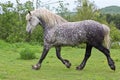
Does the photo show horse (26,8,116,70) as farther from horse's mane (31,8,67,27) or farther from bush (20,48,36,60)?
bush (20,48,36,60)

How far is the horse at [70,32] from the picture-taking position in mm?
9820

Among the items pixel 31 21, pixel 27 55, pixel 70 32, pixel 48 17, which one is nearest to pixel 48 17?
pixel 48 17

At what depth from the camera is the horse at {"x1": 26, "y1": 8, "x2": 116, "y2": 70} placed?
9820mm

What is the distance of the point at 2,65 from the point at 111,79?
3727 millimetres

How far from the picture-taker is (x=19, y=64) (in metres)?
11.6

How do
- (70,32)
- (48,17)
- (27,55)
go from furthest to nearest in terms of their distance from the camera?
(27,55)
(48,17)
(70,32)

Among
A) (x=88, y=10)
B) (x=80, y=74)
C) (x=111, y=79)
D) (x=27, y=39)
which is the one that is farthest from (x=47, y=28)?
(x=88, y=10)

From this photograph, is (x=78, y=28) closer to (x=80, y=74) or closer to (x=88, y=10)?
(x=80, y=74)

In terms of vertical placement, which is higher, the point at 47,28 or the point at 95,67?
the point at 47,28

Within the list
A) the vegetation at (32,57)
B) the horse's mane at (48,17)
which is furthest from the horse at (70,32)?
the vegetation at (32,57)

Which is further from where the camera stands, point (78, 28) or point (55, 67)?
point (55, 67)

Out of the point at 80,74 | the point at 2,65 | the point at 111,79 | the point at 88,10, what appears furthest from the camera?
the point at 88,10

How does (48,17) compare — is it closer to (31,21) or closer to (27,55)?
(31,21)

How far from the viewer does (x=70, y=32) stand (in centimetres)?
993
